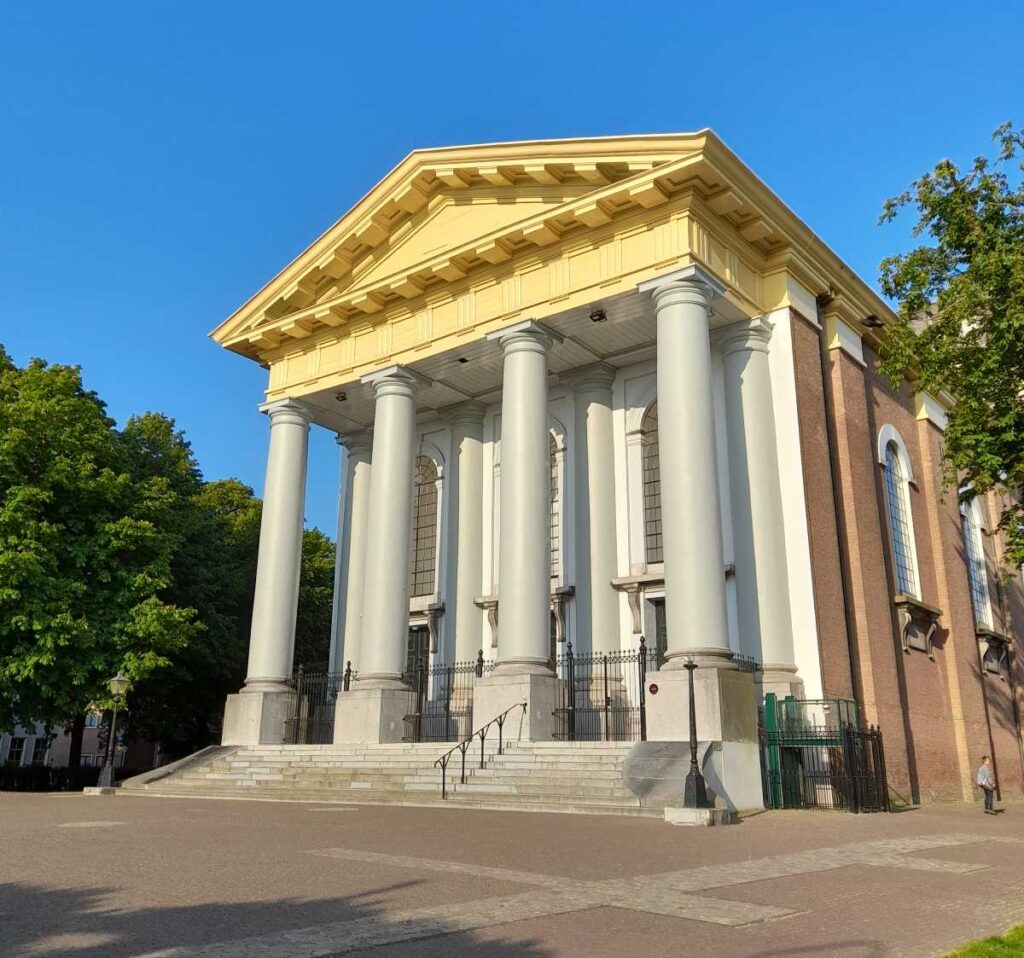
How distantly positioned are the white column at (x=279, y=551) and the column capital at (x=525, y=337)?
A: 773 cm

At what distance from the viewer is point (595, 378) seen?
84.6ft

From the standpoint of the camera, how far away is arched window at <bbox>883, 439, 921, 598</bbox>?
26.0m

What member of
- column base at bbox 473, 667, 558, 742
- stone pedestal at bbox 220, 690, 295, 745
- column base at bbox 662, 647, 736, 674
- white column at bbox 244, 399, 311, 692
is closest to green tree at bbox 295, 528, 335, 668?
white column at bbox 244, 399, 311, 692

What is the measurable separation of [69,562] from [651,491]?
1553cm

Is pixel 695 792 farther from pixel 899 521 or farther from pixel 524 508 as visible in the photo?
pixel 899 521

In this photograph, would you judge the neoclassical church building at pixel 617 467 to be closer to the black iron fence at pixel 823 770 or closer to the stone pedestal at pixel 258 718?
the stone pedestal at pixel 258 718

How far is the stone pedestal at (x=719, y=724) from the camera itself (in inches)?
625

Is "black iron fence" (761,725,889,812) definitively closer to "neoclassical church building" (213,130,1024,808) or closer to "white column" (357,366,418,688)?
"neoclassical church building" (213,130,1024,808)

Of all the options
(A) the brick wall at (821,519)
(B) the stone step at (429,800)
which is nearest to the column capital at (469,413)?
(A) the brick wall at (821,519)

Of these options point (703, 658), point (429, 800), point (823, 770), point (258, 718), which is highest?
point (703, 658)

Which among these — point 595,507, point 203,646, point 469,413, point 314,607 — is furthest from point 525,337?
point 314,607

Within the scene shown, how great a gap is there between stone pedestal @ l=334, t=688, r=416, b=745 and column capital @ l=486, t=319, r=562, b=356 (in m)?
8.54

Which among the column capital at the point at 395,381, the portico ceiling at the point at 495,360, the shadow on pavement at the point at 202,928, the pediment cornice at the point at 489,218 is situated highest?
the pediment cornice at the point at 489,218

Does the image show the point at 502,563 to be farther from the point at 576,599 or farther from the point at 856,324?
the point at 856,324
